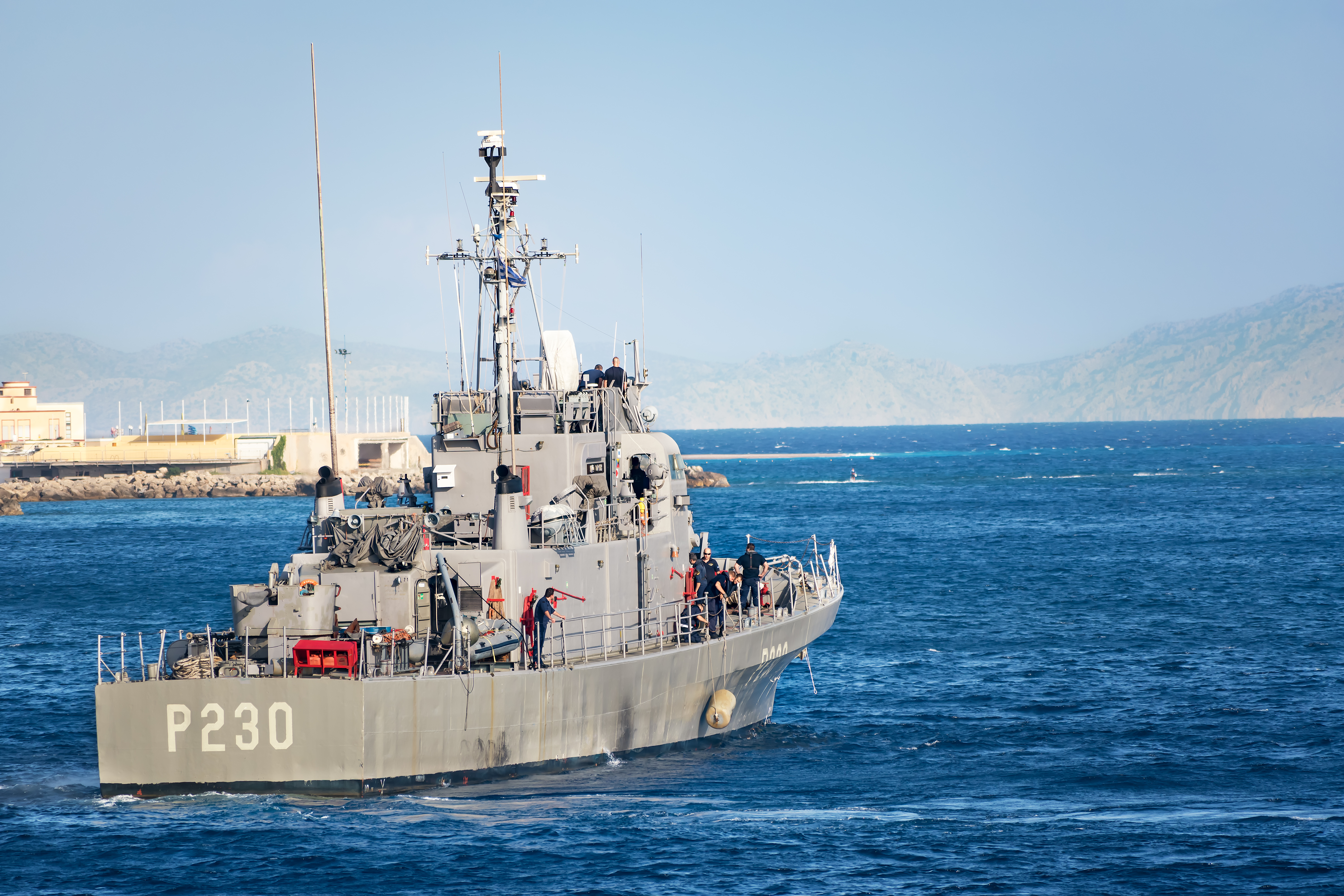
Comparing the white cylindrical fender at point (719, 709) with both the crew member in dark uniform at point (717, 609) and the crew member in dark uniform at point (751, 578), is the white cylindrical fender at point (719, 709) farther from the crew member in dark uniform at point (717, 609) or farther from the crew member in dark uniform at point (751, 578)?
the crew member in dark uniform at point (751, 578)

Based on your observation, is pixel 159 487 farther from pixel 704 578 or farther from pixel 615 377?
pixel 704 578

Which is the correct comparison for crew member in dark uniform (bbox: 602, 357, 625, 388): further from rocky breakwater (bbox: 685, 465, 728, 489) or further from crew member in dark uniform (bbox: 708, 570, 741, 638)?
rocky breakwater (bbox: 685, 465, 728, 489)

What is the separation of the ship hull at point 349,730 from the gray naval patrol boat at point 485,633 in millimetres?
28

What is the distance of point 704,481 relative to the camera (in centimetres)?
11656

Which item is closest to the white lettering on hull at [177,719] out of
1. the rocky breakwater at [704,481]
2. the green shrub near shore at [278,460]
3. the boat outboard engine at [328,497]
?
the boat outboard engine at [328,497]

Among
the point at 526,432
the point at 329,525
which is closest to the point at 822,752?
the point at 526,432

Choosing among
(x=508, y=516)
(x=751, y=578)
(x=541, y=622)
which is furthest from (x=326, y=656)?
A: (x=751, y=578)

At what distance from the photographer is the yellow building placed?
12606 centimetres

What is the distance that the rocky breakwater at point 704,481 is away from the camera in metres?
115

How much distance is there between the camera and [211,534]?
68.5 metres

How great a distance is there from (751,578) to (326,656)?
28.5 feet

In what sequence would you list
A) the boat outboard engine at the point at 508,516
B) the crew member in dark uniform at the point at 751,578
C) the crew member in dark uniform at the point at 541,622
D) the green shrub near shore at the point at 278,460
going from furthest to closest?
the green shrub near shore at the point at 278,460 < the crew member in dark uniform at the point at 751,578 < the boat outboard engine at the point at 508,516 < the crew member in dark uniform at the point at 541,622

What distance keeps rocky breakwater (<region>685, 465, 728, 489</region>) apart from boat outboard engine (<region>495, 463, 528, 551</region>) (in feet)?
309

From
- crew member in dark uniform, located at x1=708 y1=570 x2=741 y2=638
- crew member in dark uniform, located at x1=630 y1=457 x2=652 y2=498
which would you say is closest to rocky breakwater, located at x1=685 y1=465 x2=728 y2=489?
crew member in dark uniform, located at x1=630 y1=457 x2=652 y2=498
